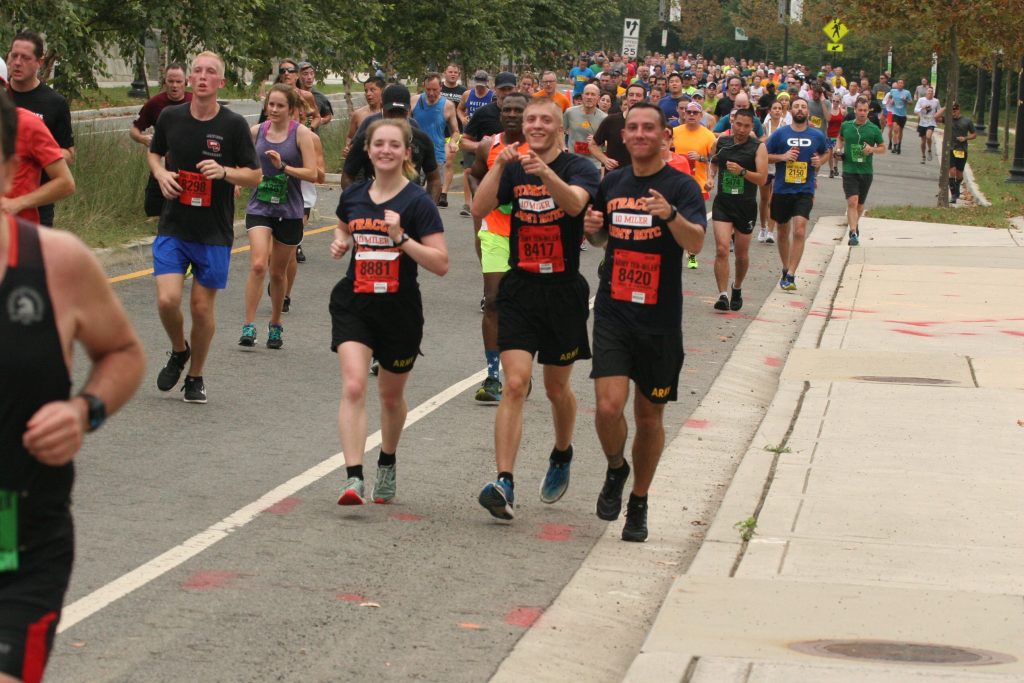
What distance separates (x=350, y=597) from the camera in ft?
21.5

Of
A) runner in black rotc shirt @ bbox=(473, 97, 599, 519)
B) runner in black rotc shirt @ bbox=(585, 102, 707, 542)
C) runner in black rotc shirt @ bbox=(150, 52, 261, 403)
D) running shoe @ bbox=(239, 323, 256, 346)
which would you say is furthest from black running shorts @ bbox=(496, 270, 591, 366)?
running shoe @ bbox=(239, 323, 256, 346)

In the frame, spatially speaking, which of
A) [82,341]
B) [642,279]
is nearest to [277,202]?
[642,279]

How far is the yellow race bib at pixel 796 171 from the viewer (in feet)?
56.1

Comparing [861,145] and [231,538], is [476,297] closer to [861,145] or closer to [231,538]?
[861,145]

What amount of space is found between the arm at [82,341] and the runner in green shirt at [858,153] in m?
17.0

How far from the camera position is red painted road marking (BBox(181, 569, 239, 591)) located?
257 inches

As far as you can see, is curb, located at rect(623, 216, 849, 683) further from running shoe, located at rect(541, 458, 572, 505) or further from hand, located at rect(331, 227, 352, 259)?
hand, located at rect(331, 227, 352, 259)

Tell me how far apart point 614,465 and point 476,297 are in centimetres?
790

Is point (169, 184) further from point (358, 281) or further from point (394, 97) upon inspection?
point (358, 281)

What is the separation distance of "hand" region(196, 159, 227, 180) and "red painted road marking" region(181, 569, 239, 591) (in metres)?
3.51

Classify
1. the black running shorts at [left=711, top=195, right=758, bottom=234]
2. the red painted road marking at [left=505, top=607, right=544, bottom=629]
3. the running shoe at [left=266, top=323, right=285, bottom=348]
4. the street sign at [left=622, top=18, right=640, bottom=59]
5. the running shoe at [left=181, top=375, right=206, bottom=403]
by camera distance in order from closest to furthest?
the red painted road marking at [left=505, top=607, right=544, bottom=629], the running shoe at [left=181, top=375, right=206, bottom=403], the running shoe at [left=266, top=323, right=285, bottom=348], the black running shorts at [left=711, top=195, right=758, bottom=234], the street sign at [left=622, top=18, right=640, bottom=59]

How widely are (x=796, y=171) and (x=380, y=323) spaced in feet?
33.3

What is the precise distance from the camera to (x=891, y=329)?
14555 millimetres

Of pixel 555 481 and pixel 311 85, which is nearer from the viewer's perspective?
pixel 555 481
